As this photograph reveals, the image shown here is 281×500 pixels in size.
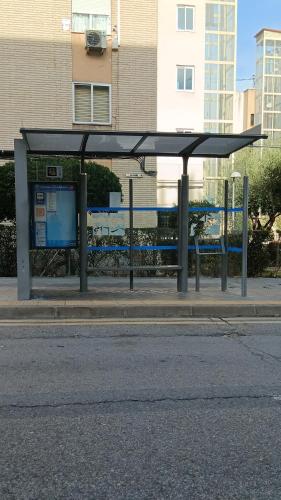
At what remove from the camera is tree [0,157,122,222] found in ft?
45.5

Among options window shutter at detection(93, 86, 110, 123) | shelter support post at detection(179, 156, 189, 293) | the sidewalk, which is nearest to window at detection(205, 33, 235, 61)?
window shutter at detection(93, 86, 110, 123)

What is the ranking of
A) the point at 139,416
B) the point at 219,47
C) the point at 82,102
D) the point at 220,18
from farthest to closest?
the point at 219,47 < the point at 220,18 < the point at 82,102 < the point at 139,416

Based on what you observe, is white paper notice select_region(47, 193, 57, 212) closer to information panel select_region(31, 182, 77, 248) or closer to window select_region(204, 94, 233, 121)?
information panel select_region(31, 182, 77, 248)

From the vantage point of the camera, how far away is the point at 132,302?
873 cm

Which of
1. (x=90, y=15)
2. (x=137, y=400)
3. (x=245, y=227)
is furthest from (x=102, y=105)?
(x=137, y=400)

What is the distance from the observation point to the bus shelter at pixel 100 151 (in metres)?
8.44

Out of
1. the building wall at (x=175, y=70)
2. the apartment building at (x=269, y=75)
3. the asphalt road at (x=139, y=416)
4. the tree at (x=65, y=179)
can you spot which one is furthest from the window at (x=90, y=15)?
the apartment building at (x=269, y=75)

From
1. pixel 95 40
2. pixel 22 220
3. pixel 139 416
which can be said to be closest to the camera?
pixel 139 416

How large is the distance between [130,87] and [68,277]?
33.1 feet

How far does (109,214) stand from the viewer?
10.0 metres

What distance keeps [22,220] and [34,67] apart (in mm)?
12184

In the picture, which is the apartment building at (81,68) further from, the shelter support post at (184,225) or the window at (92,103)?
the shelter support post at (184,225)

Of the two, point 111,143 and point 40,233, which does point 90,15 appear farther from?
point 40,233

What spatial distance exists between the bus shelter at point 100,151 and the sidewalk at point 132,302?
1.35 feet
